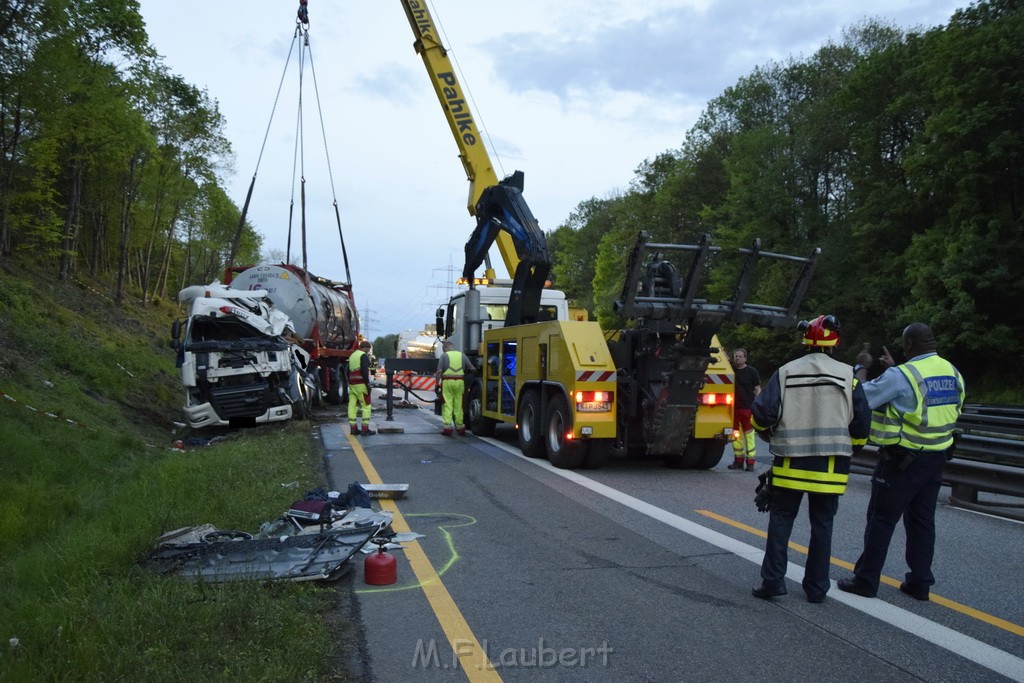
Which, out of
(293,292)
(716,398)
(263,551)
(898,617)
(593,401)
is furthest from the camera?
(293,292)

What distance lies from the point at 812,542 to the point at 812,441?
632 millimetres

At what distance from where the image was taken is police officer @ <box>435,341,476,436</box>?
14.3m

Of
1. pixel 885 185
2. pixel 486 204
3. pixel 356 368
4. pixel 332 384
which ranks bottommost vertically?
pixel 332 384

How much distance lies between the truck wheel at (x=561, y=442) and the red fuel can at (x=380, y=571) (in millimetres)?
5325

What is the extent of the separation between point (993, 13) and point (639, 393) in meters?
25.8

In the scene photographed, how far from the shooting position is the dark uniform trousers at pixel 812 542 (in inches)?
199

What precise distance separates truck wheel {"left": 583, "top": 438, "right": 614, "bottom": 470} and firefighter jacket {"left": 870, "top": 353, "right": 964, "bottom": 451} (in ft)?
18.2

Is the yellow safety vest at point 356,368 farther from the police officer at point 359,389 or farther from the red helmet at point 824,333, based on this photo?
the red helmet at point 824,333

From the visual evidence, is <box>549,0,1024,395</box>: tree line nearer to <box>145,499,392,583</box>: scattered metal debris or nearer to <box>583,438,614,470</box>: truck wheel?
<box>583,438,614,470</box>: truck wheel

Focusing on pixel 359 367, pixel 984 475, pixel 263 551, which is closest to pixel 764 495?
pixel 263 551

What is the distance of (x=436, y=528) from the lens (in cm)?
700

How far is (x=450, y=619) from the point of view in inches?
184

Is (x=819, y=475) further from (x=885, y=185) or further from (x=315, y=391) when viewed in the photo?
(x=885, y=185)

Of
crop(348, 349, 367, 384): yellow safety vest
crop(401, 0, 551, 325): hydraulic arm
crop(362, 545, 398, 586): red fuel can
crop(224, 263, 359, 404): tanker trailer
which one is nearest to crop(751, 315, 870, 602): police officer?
crop(362, 545, 398, 586): red fuel can
